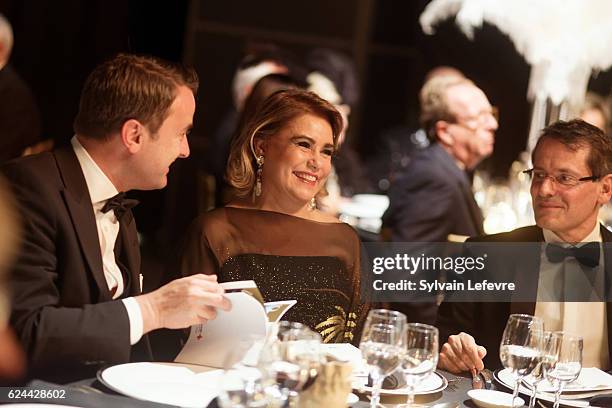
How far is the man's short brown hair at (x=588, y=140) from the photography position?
3197 millimetres

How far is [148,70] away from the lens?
8.45ft

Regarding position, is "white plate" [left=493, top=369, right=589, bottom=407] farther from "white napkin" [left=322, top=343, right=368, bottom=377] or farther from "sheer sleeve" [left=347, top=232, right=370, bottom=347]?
"sheer sleeve" [left=347, top=232, right=370, bottom=347]

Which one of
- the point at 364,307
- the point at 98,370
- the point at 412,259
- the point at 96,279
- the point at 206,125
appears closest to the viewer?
the point at 98,370

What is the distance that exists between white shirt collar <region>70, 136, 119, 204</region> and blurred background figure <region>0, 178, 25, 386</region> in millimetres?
230

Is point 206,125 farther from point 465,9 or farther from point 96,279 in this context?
point 96,279

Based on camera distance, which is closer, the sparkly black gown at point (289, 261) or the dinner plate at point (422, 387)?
the dinner plate at point (422, 387)

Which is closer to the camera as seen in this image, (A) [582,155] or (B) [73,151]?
(B) [73,151]

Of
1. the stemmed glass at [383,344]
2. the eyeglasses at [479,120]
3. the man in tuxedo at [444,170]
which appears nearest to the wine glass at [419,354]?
the stemmed glass at [383,344]

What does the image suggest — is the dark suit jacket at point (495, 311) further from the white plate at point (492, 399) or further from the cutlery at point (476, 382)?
the white plate at point (492, 399)

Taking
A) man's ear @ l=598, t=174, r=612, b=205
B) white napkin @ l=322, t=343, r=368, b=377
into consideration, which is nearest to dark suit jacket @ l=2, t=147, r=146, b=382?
white napkin @ l=322, t=343, r=368, b=377

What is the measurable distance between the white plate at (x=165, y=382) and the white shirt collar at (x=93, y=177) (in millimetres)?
510

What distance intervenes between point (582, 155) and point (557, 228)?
0.90 ft

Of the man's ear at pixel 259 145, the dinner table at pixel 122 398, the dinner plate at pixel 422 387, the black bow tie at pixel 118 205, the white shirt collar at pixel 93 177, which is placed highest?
the man's ear at pixel 259 145

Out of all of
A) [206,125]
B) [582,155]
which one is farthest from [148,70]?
[206,125]
